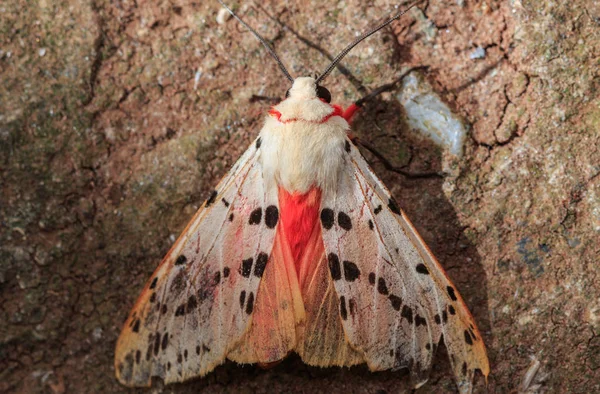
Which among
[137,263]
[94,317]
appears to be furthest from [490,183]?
[94,317]

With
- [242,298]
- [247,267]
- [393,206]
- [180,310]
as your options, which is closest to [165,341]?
[180,310]

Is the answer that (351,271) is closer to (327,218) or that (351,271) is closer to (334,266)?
(334,266)

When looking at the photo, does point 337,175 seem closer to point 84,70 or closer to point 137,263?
point 137,263

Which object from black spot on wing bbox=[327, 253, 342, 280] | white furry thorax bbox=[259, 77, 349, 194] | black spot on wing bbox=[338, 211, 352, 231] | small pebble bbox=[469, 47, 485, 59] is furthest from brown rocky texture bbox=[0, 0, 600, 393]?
black spot on wing bbox=[327, 253, 342, 280]

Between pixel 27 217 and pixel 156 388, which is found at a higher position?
pixel 27 217

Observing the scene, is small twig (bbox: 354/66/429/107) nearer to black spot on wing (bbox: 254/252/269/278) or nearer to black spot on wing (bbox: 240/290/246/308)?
black spot on wing (bbox: 254/252/269/278)

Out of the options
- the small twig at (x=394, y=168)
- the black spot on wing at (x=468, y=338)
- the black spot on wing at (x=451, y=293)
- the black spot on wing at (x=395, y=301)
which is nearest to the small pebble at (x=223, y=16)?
the small twig at (x=394, y=168)

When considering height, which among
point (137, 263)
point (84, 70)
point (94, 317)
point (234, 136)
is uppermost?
point (84, 70)
